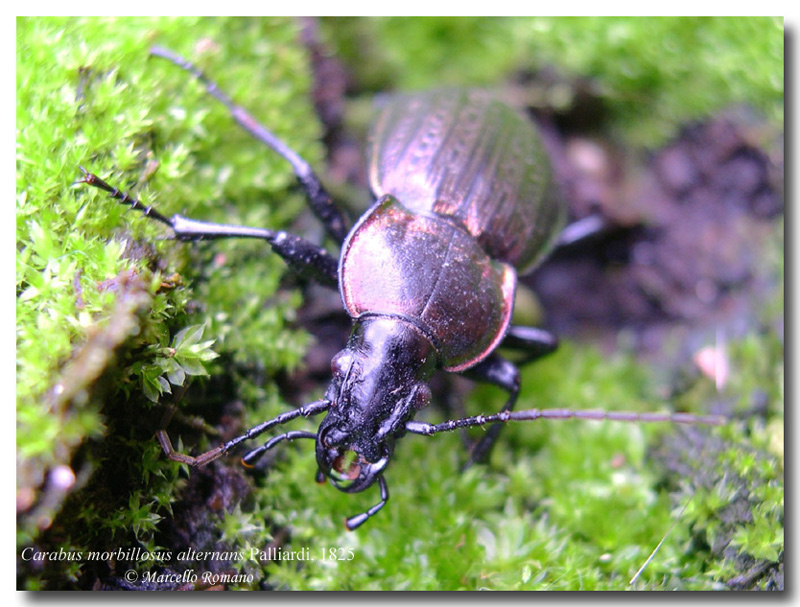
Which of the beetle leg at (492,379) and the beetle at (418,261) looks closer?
the beetle at (418,261)

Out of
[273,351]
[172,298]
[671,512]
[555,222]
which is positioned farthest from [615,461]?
[172,298]

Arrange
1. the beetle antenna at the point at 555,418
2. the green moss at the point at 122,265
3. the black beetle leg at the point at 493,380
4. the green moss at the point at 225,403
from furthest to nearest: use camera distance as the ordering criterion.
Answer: the black beetle leg at the point at 493,380
the beetle antenna at the point at 555,418
the green moss at the point at 225,403
the green moss at the point at 122,265

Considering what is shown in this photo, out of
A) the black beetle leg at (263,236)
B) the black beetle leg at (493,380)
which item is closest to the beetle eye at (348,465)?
the black beetle leg at (493,380)

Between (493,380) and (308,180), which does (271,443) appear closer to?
(493,380)

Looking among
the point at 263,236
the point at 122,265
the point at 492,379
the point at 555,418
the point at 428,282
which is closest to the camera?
the point at 122,265

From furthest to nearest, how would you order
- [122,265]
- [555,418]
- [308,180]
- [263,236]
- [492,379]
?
[308,180] → [492,379] → [263,236] → [555,418] → [122,265]

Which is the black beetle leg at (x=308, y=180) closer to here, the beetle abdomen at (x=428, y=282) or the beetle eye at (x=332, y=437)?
the beetle abdomen at (x=428, y=282)

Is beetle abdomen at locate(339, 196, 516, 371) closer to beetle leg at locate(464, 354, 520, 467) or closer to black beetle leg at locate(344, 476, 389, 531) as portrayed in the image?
beetle leg at locate(464, 354, 520, 467)

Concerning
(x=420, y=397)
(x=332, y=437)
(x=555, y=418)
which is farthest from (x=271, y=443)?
(x=555, y=418)
